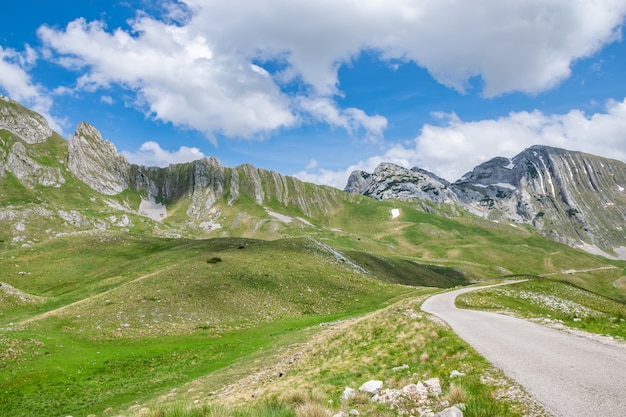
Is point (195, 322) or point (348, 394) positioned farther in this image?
point (195, 322)

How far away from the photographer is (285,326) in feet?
141

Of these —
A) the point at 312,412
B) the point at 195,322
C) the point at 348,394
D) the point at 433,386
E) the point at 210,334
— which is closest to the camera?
the point at 312,412

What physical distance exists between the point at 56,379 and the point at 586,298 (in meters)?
68.8

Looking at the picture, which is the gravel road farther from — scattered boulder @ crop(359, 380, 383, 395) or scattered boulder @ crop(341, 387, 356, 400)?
scattered boulder @ crop(341, 387, 356, 400)

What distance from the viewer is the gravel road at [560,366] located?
860 cm

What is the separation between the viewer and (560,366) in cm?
1200

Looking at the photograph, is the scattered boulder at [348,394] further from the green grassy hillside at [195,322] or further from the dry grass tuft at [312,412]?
the dry grass tuft at [312,412]

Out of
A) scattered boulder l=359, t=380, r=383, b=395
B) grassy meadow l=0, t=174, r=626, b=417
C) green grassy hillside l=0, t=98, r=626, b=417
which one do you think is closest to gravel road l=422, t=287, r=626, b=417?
grassy meadow l=0, t=174, r=626, b=417

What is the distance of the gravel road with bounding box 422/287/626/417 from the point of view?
860cm

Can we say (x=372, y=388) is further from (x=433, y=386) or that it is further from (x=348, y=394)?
(x=433, y=386)

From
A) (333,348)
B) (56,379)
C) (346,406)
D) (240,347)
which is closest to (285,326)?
(240,347)

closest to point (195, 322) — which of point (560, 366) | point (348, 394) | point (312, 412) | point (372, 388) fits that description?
point (348, 394)

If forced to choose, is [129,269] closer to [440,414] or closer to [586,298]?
[440,414]

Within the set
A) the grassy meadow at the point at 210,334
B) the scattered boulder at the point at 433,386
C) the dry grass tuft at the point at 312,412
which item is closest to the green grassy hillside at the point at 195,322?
the grassy meadow at the point at 210,334
